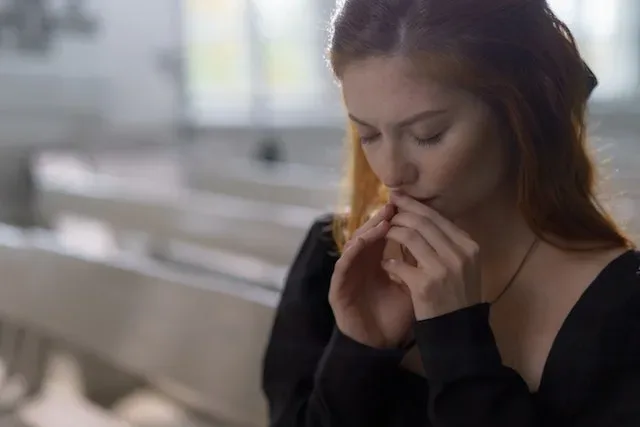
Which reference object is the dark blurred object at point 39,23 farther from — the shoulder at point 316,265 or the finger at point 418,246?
the finger at point 418,246

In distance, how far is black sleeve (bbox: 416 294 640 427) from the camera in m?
0.60

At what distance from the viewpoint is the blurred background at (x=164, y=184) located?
1.22 meters

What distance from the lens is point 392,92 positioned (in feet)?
2.01

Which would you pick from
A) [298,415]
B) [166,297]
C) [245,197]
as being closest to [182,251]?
[245,197]

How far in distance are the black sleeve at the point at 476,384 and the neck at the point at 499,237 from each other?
3.2 inches

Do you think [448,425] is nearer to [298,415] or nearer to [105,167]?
[298,415]

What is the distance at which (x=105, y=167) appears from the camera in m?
2.60

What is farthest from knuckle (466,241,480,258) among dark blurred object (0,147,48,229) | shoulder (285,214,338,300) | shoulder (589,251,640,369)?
dark blurred object (0,147,48,229)

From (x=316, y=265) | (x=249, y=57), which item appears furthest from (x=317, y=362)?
(x=249, y=57)

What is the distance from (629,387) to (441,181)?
0.20 meters

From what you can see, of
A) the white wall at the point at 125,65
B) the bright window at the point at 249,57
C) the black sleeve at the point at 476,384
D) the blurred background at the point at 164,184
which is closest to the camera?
the black sleeve at the point at 476,384

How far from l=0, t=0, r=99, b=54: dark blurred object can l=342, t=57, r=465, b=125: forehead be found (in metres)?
2.03

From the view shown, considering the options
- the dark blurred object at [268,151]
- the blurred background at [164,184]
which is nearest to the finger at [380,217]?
the blurred background at [164,184]

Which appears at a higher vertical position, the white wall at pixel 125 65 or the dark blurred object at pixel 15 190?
the white wall at pixel 125 65
